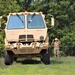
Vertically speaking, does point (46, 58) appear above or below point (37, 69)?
below

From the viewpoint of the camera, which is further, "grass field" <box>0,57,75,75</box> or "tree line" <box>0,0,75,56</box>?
"tree line" <box>0,0,75,56</box>

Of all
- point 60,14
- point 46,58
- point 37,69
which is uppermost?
point 60,14

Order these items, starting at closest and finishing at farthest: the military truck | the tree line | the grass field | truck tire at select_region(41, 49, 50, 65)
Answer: the grass field → the military truck → truck tire at select_region(41, 49, 50, 65) → the tree line

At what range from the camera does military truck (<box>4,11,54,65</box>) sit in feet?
56.0

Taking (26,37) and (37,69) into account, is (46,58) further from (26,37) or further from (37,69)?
(37,69)

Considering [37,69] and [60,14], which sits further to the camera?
[60,14]

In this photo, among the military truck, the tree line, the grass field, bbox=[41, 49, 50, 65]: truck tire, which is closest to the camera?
the grass field

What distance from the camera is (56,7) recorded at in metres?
39.1

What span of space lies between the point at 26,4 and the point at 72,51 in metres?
8.74

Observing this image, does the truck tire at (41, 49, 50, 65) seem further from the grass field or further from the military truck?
the grass field

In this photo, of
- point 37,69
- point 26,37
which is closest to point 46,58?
point 26,37

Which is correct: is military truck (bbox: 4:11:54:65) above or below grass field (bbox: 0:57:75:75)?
above

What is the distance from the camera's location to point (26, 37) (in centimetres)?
1731

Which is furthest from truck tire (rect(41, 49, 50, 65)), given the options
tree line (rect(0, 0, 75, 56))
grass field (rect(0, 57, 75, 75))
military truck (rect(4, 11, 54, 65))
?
tree line (rect(0, 0, 75, 56))
